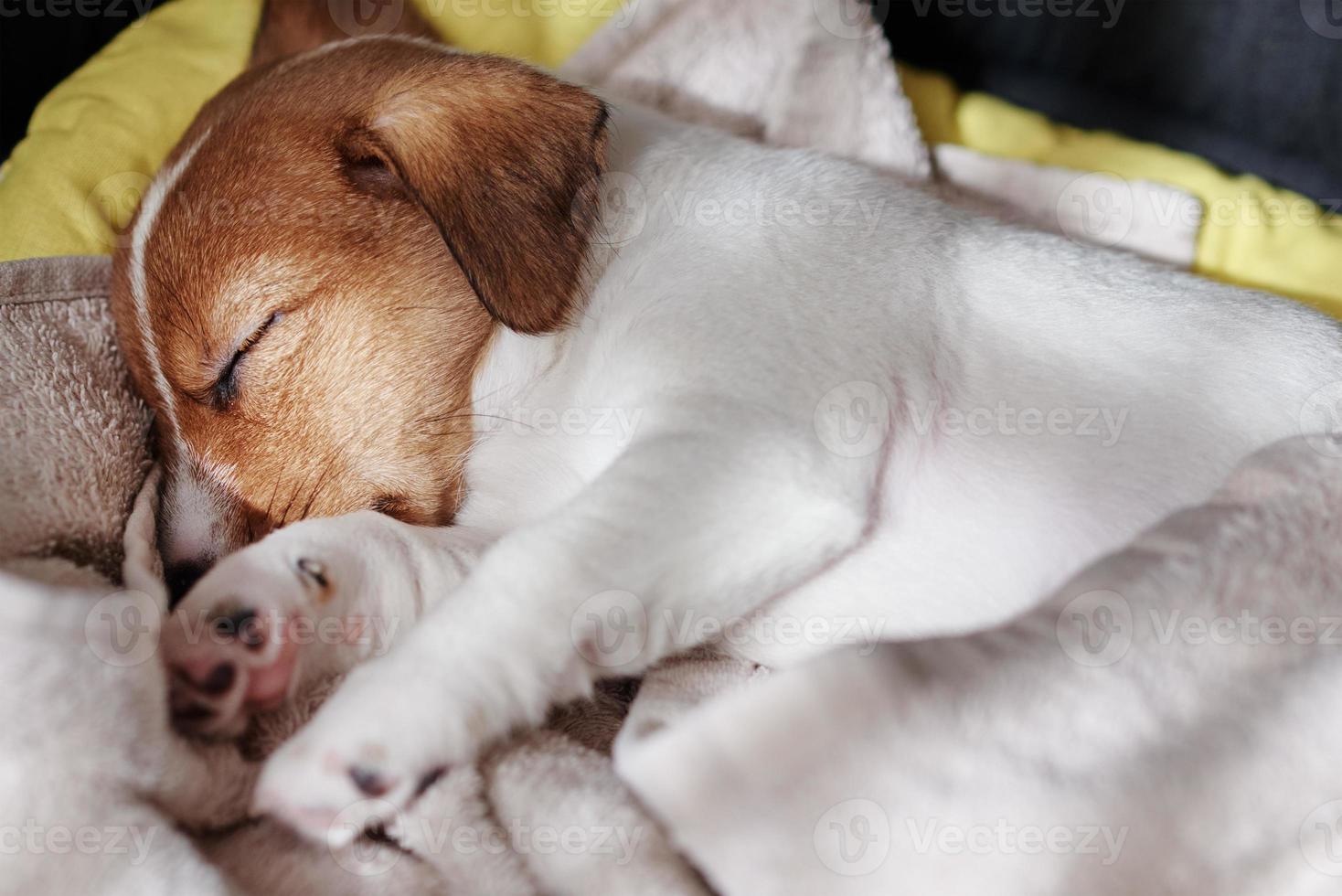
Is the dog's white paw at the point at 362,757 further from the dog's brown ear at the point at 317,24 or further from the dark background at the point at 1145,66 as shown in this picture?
the dark background at the point at 1145,66

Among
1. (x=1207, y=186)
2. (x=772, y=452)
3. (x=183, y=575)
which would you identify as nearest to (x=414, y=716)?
(x=772, y=452)

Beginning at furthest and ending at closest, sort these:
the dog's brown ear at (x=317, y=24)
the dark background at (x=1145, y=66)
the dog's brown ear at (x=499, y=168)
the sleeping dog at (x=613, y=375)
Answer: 1. the dark background at (x=1145, y=66)
2. the dog's brown ear at (x=317, y=24)
3. the dog's brown ear at (x=499, y=168)
4. the sleeping dog at (x=613, y=375)

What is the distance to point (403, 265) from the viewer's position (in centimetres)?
200

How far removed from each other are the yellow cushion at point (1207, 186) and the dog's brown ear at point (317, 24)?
165 centimetres

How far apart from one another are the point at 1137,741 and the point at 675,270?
3.63 ft

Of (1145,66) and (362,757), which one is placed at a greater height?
(1145,66)

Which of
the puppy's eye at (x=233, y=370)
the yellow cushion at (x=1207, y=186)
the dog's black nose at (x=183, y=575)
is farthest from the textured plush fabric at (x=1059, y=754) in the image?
the yellow cushion at (x=1207, y=186)

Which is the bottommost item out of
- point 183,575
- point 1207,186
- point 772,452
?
point 183,575

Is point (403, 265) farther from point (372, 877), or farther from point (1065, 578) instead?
point (1065, 578)

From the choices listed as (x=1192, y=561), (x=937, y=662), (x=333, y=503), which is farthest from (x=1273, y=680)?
(x=333, y=503)

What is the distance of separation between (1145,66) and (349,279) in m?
2.57

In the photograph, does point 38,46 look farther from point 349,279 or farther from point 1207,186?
point 1207,186

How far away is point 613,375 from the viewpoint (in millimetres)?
1912

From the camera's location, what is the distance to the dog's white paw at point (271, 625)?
1553mm
